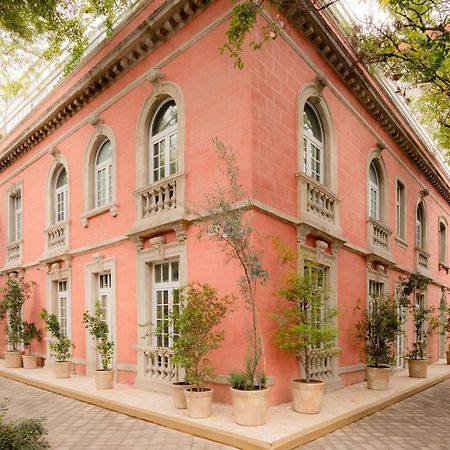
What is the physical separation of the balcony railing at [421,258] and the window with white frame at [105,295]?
34.4 ft

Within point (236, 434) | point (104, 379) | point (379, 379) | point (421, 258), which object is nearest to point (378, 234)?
point (379, 379)

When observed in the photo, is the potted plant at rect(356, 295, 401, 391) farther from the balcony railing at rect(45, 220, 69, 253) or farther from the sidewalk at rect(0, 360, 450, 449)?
the balcony railing at rect(45, 220, 69, 253)

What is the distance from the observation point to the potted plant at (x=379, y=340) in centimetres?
1016

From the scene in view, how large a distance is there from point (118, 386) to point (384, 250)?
7.92 metres

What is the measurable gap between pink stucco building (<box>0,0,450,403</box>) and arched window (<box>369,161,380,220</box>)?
59mm

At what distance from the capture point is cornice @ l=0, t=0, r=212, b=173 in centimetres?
949

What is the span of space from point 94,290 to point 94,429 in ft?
16.6

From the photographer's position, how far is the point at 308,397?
7.61 metres

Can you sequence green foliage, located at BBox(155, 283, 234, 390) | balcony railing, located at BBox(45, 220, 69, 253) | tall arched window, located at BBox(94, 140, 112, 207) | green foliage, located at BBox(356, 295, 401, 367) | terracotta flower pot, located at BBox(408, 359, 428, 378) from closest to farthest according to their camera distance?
green foliage, located at BBox(155, 283, 234, 390) < green foliage, located at BBox(356, 295, 401, 367) < tall arched window, located at BBox(94, 140, 112, 207) < terracotta flower pot, located at BBox(408, 359, 428, 378) < balcony railing, located at BBox(45, 220, 69, 253)

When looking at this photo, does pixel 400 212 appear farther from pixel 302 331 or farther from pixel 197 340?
pixel 197 340

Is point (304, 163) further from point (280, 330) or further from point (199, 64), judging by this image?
point (280, 330)

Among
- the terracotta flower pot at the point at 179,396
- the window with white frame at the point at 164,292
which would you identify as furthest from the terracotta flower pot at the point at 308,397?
the window with white frame at the point at 164,292

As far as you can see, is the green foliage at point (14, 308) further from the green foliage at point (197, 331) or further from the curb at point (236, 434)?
the green foliage at point (197, 331)

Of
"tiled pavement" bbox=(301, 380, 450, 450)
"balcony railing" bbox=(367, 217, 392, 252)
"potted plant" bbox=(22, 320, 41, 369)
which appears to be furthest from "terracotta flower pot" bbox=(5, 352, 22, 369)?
"balcony railing" bbox=(367, 217, 392, 252)
